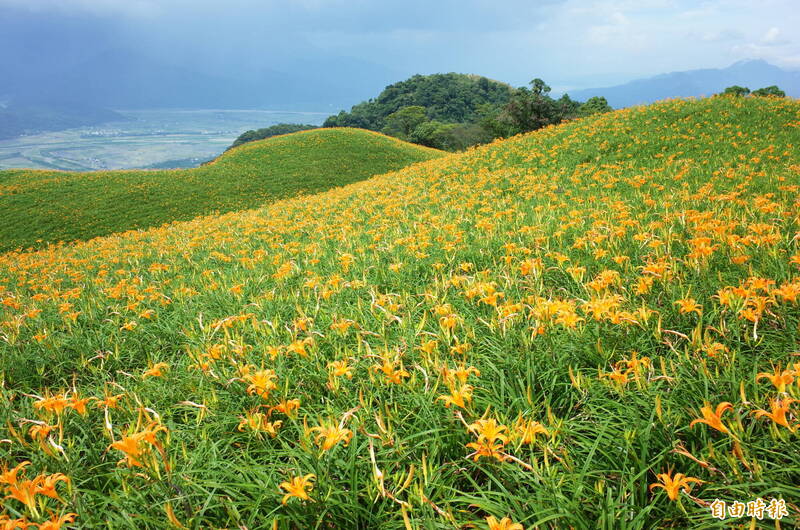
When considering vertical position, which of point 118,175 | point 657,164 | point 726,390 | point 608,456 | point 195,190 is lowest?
point 608,456

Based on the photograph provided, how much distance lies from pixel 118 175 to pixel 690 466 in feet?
99.1

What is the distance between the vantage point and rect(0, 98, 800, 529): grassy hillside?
1.18m

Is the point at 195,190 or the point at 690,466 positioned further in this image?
the point at 195,190

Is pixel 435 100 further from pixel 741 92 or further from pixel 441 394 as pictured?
pixel 441 394

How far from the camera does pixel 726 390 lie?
1.43 meters

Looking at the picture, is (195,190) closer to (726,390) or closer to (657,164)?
(657,164)

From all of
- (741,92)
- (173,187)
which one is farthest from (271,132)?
(741,92)

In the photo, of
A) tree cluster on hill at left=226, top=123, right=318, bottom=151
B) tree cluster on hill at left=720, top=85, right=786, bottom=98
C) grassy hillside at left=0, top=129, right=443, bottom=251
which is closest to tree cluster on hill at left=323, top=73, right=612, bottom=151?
tree cluster on hill at left=226, top=123, right=318, bottom=151

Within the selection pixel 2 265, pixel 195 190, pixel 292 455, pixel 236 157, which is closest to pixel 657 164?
pixel 292 455

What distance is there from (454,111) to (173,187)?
7585 cm

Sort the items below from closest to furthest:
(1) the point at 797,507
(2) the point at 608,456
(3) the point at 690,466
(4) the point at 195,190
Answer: (1) the point at 797,507 → (3) the point at 690,466 → (2) the point at 608,456 → (4) the point at 195,190

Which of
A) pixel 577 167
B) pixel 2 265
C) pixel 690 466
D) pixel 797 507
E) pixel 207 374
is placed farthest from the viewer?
pixel 2 265

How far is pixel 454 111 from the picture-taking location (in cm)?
8488

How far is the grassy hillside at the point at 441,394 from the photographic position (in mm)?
→ 1184
